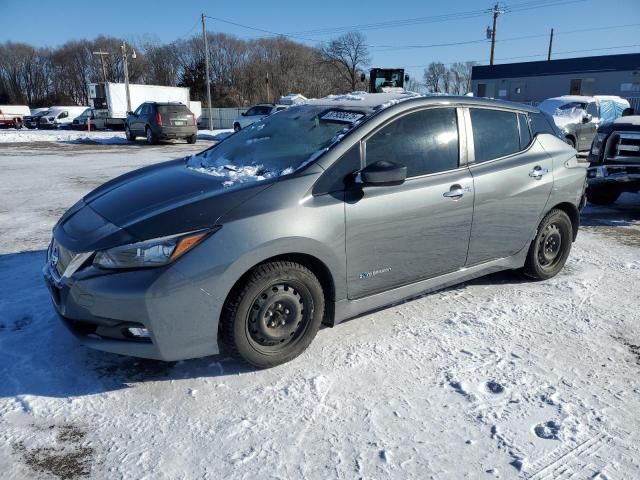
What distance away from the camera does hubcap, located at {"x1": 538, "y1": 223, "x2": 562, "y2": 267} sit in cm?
452

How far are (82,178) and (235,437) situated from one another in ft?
31.2

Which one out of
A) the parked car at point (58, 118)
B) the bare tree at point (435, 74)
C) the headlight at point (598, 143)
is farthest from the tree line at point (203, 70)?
the headlight at point (598, 143)

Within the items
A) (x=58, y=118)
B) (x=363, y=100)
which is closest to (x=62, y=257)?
(x=363, y=100)

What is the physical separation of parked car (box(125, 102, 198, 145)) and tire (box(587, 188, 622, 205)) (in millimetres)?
15971

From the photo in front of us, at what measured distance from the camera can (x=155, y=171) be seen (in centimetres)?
383

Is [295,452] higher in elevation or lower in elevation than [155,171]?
lower

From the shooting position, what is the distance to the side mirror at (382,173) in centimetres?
310

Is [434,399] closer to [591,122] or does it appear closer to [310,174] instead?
[310,174]

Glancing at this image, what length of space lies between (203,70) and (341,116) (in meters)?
73.1

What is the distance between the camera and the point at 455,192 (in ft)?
11.9

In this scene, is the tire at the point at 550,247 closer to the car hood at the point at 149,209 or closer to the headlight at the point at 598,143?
the car hood at the point at 149,209

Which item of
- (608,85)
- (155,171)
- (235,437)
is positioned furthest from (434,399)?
(608,85)

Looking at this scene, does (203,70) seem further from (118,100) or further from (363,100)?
(363,100)

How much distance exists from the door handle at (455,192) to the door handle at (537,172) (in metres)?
0.92
